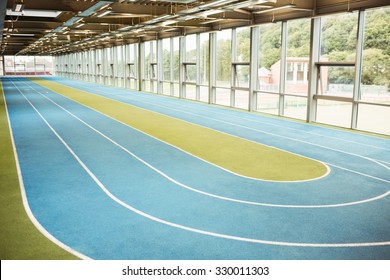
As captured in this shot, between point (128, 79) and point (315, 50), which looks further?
point (128, 79)

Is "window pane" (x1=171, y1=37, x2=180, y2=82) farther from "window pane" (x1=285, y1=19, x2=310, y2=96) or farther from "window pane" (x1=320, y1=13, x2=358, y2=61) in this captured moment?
"window pane" (x1=320, y1=13, x2=358, y2=61)

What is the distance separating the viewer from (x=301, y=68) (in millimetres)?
19250

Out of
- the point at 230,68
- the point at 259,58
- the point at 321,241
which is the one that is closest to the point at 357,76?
the point at 259,58

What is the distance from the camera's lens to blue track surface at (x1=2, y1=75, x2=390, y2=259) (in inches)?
230

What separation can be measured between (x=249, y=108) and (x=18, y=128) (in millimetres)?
12216

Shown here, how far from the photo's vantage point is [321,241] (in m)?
6.02

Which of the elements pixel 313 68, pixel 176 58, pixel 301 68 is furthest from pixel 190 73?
pixel 313 68

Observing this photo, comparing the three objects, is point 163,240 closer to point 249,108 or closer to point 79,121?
point 79,121

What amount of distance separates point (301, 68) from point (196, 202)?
13604 millimetres

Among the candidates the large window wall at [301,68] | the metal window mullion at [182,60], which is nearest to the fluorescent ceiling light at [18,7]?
the large window wall at [301,68]

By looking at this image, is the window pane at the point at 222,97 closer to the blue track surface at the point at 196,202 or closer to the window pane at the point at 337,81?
the window pane at the point at 337,81

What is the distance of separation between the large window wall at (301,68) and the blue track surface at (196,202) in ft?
10.4

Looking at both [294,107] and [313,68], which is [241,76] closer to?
[294,107]

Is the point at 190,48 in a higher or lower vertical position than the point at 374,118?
higher
